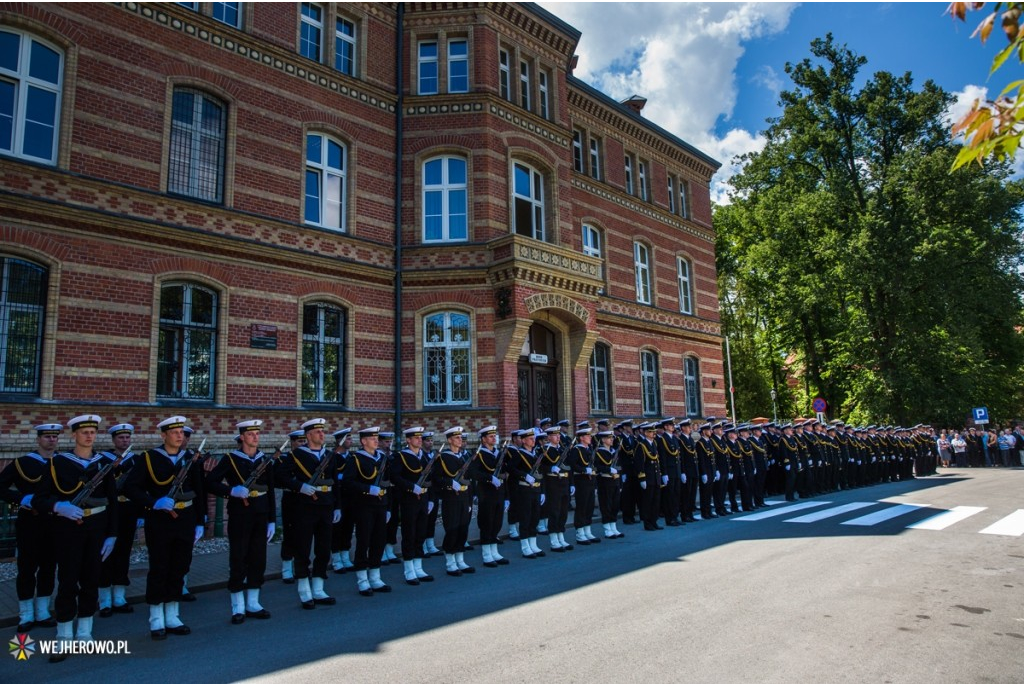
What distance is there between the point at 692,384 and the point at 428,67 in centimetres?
1514

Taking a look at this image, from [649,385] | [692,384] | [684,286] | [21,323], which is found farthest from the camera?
[684,286]

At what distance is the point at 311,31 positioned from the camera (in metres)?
16.0

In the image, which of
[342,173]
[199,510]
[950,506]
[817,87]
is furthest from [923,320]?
[199,510]

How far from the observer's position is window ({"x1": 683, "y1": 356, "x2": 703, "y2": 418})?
25.5m

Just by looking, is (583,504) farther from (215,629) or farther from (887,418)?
(887,418)

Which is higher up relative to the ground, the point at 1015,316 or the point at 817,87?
the point at 817,87

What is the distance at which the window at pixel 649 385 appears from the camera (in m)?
23.4

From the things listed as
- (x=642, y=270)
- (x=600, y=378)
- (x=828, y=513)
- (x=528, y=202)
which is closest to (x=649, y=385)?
(x=600, y=378)

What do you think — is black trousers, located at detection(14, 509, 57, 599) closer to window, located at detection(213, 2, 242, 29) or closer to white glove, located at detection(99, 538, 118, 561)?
white glove, located at detection(99, 538, 118, 561)

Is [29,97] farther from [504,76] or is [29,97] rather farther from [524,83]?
[524,83]

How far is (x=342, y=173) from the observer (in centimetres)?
1611

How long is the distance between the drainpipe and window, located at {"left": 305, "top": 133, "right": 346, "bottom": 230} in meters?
1.35

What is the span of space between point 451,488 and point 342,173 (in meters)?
9.59

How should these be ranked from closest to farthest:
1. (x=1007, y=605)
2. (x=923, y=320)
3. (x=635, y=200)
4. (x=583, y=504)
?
(x=1007, y=605) < (x=583, y=504) < (x=635, y=200) < (x=923, y=320)
